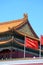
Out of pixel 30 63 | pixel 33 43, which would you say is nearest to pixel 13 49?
pixel 33 43

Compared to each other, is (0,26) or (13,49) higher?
(0,26)

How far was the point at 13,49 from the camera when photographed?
37.8 m

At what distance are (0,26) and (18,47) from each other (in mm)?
9389

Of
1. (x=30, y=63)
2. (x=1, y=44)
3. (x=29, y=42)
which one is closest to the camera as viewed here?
(x=30, y=63)

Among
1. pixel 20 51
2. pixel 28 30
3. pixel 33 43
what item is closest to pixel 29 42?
pixel 33 43

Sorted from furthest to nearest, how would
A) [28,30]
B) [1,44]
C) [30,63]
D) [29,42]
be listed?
[28,30]
[1,44]
[29,42]
[30,63]

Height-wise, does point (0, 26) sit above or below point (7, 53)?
above

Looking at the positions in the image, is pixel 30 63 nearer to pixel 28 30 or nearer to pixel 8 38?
pixel 8 38

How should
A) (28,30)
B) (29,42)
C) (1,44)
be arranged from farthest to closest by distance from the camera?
(28,30), (1,44), (29,42)

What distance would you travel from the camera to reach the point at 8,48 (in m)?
37.9

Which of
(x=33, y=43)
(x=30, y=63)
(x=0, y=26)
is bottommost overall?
(x=30, y=63)

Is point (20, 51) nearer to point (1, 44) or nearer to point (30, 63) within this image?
point (1, 44)

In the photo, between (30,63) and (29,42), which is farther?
(29,42)

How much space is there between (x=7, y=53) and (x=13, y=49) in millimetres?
1621
